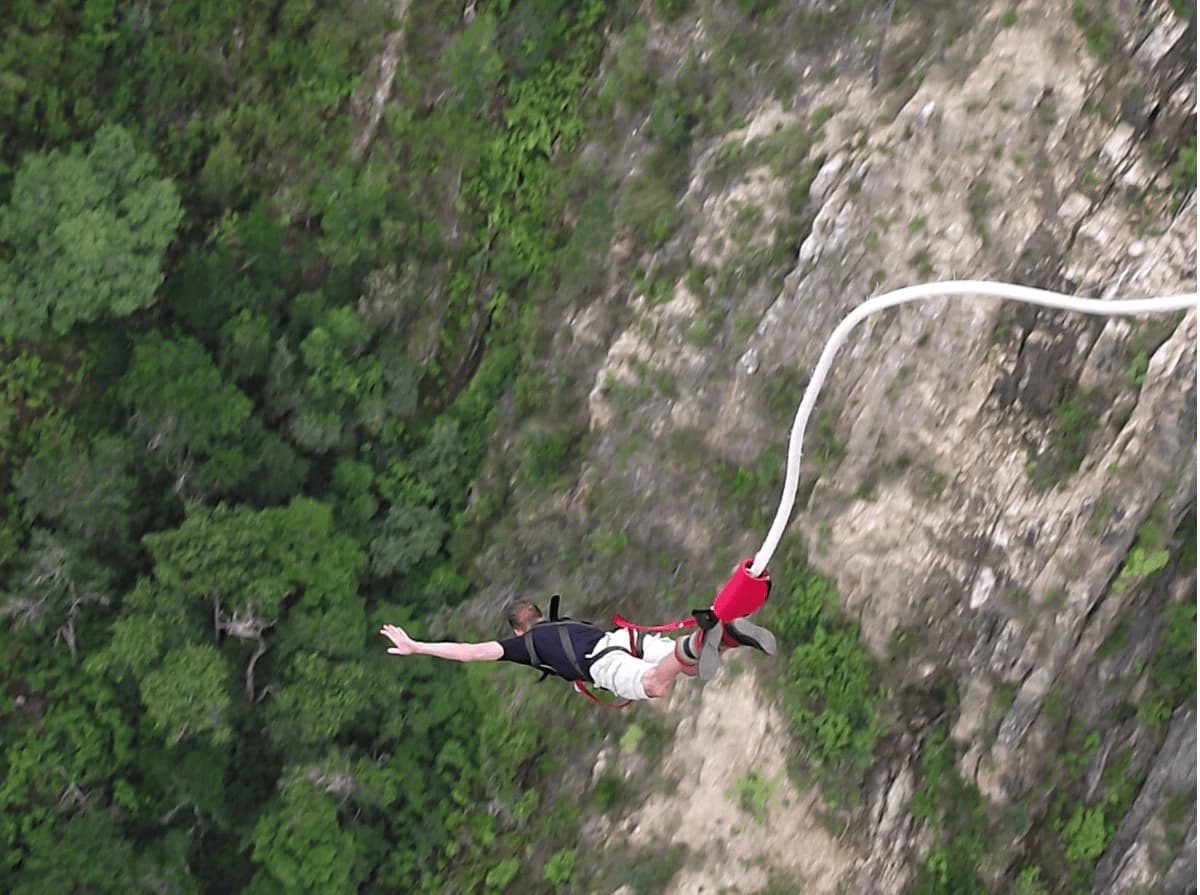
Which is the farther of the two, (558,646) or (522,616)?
(522,616)

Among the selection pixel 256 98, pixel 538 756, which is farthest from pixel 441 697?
pixel 256 98

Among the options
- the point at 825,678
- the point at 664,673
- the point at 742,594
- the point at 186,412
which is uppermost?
the point at 742,594

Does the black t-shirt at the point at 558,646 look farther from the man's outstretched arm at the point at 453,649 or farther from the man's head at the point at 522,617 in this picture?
the man's head at the point at 522,617

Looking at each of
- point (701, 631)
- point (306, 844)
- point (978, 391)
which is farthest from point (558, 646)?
point (306, 844)

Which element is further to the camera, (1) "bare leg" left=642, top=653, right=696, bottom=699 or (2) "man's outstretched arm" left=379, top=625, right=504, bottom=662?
(2) "man's outstretched arm" left=379, top=625, right=504, bottom=662

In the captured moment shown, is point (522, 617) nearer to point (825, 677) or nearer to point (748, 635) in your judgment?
point (748, 635)

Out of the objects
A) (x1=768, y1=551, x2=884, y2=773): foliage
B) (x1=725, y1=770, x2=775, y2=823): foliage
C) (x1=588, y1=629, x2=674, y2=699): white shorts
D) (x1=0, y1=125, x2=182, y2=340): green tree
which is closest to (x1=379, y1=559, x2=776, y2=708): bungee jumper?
(x1=588, y1=629, x2=674, y2=699): white shorts

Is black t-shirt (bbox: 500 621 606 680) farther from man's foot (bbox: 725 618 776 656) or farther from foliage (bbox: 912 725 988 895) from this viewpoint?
foliage (bbox: 912 725 988 895)
